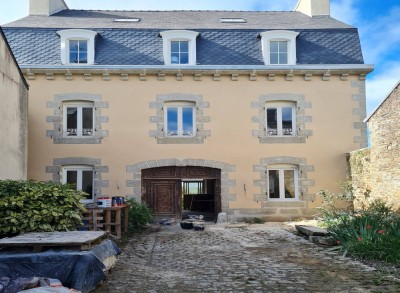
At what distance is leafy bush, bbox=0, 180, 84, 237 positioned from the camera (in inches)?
248

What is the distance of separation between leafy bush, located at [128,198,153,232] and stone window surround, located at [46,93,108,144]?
2.79 m

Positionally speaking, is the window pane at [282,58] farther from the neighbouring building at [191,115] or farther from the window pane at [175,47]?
the window pane at [175,47]

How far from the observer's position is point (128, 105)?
499 inches

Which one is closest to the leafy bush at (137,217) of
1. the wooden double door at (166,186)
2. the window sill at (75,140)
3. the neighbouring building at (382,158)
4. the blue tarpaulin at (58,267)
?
the wooden double door at (166,186)

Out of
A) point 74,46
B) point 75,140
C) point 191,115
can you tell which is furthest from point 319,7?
point 75,140

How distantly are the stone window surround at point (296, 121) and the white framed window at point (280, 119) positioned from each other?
5.5 inches

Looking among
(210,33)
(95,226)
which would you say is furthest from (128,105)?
(95,226)

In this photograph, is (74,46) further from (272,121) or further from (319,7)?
(319,7)

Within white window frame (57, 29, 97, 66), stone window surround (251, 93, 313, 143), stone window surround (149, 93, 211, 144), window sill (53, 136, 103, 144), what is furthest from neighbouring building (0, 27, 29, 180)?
stone window surround (251, 93, 313, 143)

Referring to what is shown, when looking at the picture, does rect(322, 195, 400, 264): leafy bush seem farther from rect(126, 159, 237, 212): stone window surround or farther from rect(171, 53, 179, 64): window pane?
Answer: rect(171, 53, 179, 64): window pane

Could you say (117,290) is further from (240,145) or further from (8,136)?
(240,145)

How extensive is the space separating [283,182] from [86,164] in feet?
20.8

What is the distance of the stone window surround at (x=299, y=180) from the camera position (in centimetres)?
1252

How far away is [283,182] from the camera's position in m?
12.7
